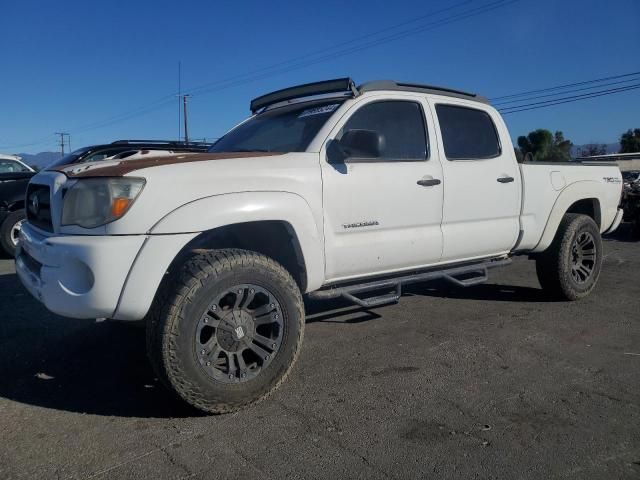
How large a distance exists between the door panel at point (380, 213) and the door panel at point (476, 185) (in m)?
0.17

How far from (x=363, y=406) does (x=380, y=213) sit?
1368mm

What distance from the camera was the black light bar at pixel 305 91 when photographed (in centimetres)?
412

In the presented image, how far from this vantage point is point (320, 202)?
3.56 metres

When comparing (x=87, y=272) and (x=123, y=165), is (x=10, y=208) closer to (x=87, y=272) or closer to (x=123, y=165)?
(x=123, y=165)

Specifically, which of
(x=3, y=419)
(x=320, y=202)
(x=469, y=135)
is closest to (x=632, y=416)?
(x=320, y=202)

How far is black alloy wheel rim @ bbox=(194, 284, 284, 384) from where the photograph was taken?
119 inches

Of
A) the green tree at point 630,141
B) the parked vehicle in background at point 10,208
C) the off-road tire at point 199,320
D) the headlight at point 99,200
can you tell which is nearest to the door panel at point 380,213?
the off-road tire at point 199,320

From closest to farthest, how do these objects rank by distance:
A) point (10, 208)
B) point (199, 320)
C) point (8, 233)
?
point (199, 320), point (8, 233), point (10, 208)

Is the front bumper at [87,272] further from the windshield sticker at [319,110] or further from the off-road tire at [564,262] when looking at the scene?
the off-road tire at [564,262]

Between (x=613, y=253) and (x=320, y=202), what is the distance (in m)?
7.69

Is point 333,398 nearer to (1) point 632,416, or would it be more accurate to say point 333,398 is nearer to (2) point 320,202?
(2) point 320,202

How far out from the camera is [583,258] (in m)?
5.79

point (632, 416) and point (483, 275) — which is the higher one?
point (483, 275)

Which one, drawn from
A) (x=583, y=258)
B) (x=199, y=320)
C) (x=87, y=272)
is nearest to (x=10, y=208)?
(x=87, y=272)
